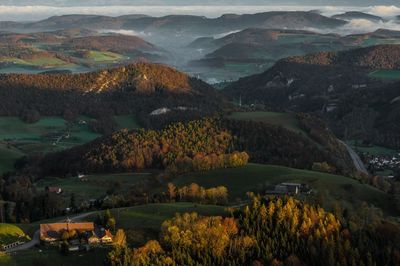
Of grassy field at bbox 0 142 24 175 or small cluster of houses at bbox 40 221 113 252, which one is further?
grassy field at bbox 0 142 24 175

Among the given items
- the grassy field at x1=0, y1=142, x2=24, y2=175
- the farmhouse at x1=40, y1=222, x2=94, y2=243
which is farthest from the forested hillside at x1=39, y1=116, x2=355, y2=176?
the farmhouse at x1=40, y1=222, x2=94, y2=243

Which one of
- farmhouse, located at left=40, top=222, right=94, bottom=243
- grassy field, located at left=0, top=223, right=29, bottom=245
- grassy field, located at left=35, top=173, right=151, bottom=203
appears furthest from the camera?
grassy field, located at left=35, top=173, right=151, bottom=203

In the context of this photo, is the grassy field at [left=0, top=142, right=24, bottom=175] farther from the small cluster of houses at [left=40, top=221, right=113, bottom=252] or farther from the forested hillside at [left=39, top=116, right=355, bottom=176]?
the small cluster of houses at [left=40, top=221, right=113, bottom=252]

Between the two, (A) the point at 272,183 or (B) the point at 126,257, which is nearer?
(B) the point at 126,257

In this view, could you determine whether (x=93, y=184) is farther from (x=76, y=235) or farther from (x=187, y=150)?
(x=76, y=235)

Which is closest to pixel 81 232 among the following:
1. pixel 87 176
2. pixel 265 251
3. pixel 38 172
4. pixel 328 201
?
pixel 265 251

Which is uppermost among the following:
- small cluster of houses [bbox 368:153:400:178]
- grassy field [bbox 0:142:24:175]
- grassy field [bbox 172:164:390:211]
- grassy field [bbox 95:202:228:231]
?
grassy field [bbox 95:202:228:231]

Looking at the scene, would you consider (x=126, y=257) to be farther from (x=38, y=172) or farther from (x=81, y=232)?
(x=38, y=172)

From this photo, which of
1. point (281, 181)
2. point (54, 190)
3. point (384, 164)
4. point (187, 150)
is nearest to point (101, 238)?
point (281, 181)
